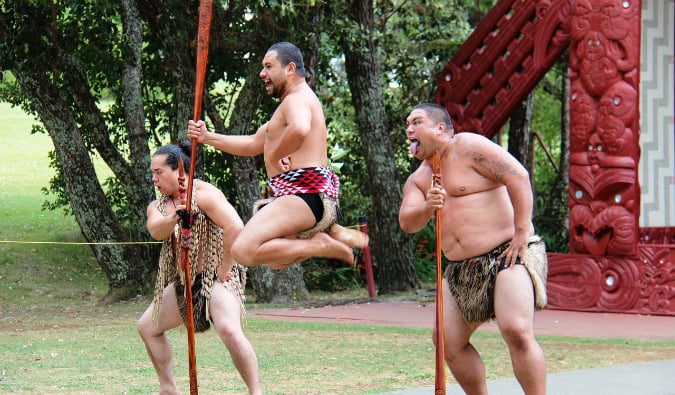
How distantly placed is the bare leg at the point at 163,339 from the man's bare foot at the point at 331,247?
3.58 ft

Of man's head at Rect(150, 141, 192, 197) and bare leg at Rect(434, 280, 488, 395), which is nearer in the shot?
bare leg at Rect(434, 280, 488, 395)

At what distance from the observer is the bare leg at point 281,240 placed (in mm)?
6078

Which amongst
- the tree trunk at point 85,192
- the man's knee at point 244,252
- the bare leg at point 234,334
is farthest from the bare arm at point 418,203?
the tree trunk at point 85,192

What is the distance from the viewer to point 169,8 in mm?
14203

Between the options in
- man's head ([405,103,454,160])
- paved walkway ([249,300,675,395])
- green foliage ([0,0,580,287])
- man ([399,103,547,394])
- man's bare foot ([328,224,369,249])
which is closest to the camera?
man ([399,103,547,394])

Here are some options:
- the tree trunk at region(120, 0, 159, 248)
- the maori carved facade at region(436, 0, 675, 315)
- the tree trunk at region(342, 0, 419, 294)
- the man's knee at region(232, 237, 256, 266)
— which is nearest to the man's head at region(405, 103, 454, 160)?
the man's knee at region(232, 237, 256, 266)

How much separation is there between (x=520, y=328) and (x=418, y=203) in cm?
91

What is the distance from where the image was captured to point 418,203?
6.11 m

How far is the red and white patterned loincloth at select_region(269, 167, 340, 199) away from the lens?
6.30m

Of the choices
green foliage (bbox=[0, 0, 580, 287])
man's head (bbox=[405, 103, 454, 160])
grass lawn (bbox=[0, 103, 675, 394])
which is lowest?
grass lawn (bbox=[0, 103, 675, 394])

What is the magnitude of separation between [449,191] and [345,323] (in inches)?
234

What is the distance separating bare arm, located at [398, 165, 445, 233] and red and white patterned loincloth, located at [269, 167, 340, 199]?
49 cm

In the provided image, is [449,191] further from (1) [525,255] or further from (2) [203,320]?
(2) [203,320]

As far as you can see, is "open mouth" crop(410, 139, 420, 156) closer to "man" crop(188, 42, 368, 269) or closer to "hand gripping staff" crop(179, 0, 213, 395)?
"man" crop(188, 42, 368, 269)
